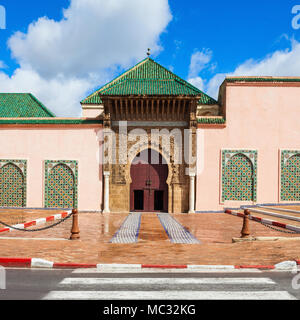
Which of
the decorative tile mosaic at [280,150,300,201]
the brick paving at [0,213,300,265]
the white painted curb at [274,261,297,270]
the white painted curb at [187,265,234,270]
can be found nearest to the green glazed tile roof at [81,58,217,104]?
the decorative tile mosaic at [280,150,300,201]

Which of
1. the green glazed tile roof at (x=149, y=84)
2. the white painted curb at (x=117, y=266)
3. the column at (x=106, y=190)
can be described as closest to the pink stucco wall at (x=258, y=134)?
the green glazed tile roof at (x=149, y=84)

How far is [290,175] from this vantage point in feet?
47.2

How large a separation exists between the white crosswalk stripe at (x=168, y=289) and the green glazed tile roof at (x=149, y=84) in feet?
35.7

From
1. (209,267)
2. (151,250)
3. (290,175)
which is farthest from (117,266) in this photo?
(290,175)

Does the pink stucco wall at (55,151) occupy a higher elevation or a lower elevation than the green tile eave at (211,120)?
lower

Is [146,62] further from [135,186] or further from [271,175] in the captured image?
[271,175]

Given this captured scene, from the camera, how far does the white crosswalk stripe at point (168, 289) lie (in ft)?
11.3

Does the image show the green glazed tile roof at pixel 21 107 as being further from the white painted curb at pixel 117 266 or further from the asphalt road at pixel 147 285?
the white painted curb at pixel 117 266

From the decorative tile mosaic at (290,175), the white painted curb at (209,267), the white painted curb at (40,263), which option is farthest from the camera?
the decorative tile mosaic at (290,175)

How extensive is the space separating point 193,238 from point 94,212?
779cm

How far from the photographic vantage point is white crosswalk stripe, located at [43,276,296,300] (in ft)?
11.3

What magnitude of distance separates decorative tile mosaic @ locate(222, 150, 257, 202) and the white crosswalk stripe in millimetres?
10322

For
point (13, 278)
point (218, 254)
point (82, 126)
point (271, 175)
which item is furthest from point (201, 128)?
point (13, 278)

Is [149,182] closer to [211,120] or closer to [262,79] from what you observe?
[211,120]
